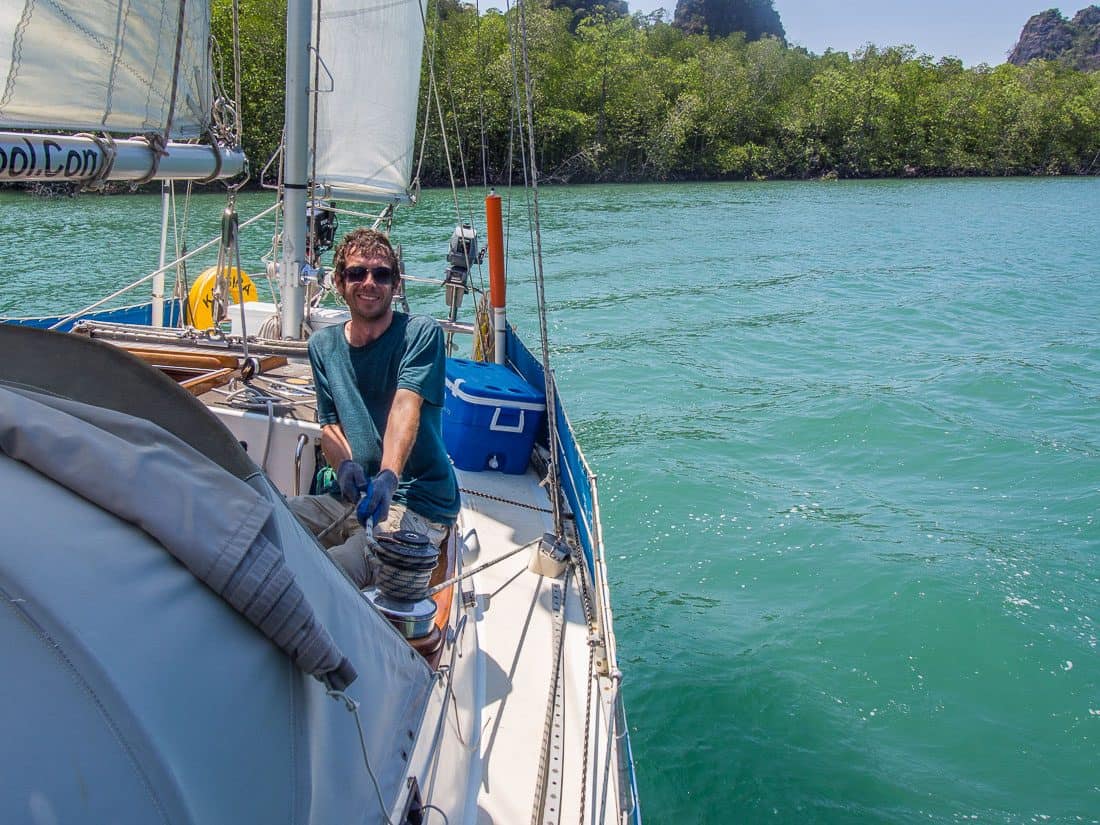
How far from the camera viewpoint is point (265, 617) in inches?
48.6

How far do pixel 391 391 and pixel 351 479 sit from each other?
0.46 metres

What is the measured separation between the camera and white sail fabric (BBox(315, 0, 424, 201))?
6.39 meters

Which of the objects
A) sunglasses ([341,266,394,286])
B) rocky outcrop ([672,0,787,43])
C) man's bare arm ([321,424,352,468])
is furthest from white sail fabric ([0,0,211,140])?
rocky outcrop ([672,0,787,43])

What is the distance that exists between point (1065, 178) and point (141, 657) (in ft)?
242

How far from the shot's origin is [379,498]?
2.73 m

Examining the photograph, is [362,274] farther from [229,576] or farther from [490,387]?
[490,387]

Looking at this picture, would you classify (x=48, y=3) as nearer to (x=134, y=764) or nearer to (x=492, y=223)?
(x=134, y=764)

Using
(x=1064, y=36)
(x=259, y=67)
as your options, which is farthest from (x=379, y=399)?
(x=1064, y=36)

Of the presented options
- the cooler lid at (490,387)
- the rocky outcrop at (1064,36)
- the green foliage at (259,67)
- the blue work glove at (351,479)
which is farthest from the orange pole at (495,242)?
the rocky outcrop at (1064,36)

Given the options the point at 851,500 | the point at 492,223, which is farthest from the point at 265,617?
the point at 851,500

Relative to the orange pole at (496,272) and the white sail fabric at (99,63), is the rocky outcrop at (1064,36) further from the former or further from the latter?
the white sail fabric at (99,63)

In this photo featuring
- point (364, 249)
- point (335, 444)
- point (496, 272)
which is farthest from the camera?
point (496, 272)

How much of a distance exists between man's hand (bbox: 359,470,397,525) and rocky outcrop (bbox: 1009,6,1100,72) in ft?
722

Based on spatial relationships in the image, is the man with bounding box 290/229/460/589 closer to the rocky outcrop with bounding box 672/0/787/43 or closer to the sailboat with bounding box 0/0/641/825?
the sailboat with bounding box 0/0/641/825
